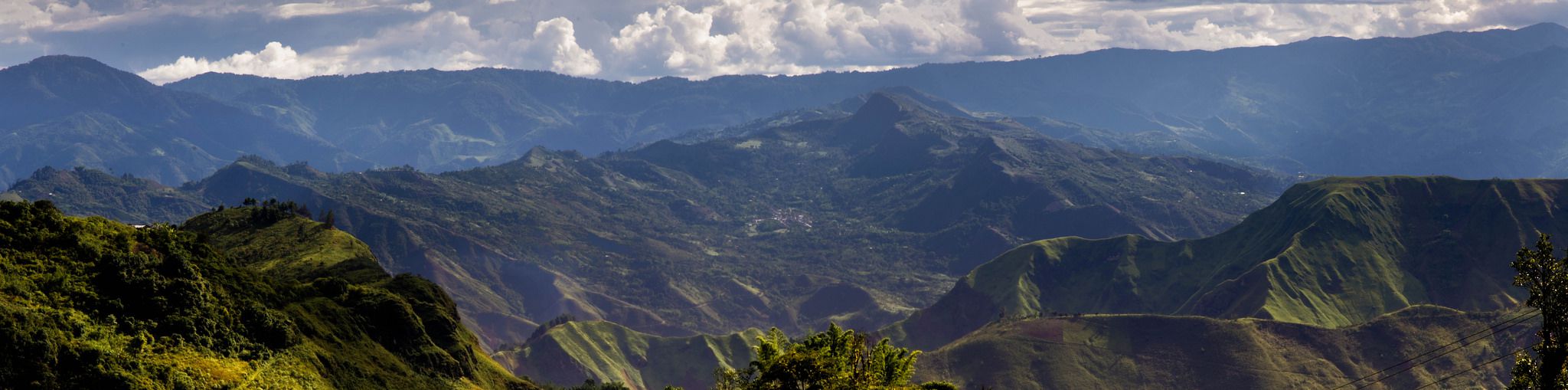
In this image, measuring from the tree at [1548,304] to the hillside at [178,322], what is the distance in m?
91.3

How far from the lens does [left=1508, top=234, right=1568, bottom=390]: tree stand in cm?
6072

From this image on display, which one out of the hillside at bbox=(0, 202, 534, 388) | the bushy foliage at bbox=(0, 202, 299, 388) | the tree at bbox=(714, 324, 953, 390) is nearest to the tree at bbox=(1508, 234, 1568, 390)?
the tree at bbox=(714, 324, 953, 390)

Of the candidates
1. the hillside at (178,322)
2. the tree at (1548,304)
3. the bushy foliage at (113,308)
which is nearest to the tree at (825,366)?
the tree at (1548,304)

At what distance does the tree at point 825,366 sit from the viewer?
7812cm

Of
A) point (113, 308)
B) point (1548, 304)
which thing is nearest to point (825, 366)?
point (1548, 304)

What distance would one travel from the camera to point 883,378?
95.7 metres

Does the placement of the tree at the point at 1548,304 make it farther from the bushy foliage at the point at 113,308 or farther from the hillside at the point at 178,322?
the bushy foliage at the point at 113,308

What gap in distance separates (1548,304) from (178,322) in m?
Result: 98.2

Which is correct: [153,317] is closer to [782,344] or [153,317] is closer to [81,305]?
[81,305]

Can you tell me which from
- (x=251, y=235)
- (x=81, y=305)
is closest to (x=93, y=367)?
(x=81, y=305)

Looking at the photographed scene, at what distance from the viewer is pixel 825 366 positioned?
78.2 m

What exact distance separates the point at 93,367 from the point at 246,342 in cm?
2122

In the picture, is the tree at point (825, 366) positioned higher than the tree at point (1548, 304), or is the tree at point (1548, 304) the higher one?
the tree at point (1548, 304)

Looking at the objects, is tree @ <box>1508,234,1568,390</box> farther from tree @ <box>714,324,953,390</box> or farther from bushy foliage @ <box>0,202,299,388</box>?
bushy foliage @ <box>0,202,299,388</box>
